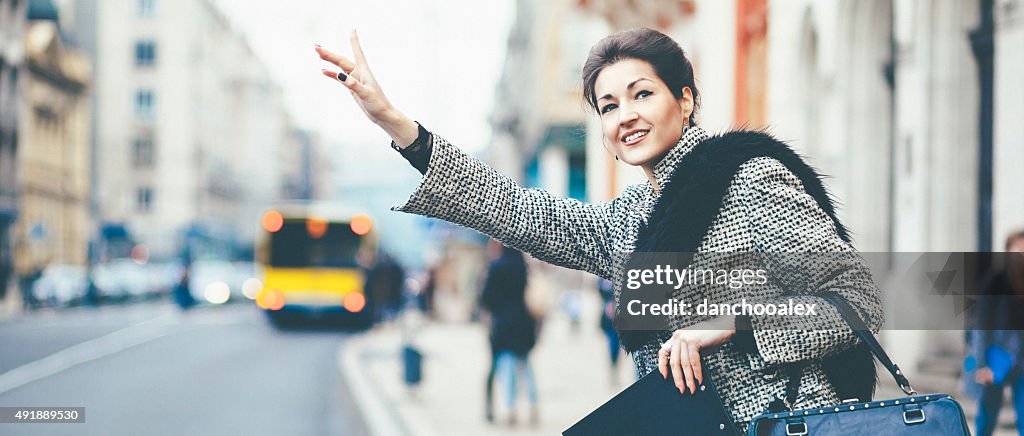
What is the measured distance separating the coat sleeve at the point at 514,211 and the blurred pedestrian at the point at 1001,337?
5.04 meters

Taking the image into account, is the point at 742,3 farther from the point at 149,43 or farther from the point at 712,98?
the point at 149,43

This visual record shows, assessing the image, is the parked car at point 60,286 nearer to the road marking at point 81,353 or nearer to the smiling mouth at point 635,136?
the road marking at point 81,353

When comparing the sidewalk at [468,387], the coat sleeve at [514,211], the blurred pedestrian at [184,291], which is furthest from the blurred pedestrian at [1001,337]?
the blurred pedestrian at [184,291]

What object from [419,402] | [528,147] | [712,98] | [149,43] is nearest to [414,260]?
[149,43]

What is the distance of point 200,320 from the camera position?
32.1 metres

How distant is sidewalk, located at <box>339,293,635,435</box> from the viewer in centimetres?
1074

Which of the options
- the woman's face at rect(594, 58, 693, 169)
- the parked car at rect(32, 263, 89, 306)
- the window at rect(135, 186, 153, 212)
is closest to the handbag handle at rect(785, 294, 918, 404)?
the woman's face at rect(594, 58, 693, 169)

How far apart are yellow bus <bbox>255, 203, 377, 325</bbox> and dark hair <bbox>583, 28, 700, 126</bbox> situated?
25215 millimetres

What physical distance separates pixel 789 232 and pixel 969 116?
1016cm

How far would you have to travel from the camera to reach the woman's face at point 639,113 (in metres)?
2.39

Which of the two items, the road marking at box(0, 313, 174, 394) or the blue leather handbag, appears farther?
the road marking at box(0, 313, 174, 394)

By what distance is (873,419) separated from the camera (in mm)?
2072

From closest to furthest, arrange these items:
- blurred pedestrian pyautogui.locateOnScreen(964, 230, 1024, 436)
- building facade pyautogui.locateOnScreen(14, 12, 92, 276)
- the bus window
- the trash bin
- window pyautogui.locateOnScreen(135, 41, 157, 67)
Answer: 1. blurred pedestrian pyautogui.locateOnScreen(964, 230, 1024, 436)
2. the trash bin
3. the bus window
4. building facade pyautogui.locateOnScreen(14, 12, 92, 276)
5. window pyautogui.locateOnScreen(135, 41, 157, 67)

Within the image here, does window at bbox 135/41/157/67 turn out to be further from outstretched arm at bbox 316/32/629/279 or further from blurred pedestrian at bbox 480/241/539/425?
outstretched arm at bbox 316/32/629/279
